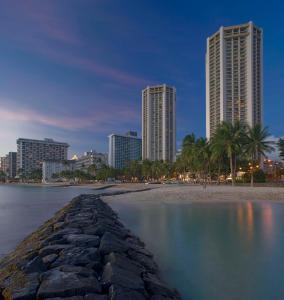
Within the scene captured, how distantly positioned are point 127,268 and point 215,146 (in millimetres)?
56404

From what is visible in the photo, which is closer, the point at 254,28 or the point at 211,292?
the point at 211,292

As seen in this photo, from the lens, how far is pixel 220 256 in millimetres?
10672

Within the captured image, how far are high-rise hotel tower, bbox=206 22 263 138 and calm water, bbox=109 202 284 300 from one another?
4735 inches

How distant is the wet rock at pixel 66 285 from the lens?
6027mm

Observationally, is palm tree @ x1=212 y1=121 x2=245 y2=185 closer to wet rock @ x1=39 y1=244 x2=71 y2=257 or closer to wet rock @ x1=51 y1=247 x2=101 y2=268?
wet rock @ x1=39 y1=244 x2=71 y2=257

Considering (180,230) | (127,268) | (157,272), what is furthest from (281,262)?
(180,230)

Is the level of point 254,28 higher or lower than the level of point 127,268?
higher

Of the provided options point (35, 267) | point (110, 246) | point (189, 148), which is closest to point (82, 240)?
point (110, 246)

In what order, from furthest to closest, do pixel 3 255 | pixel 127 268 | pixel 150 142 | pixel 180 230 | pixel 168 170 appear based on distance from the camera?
1. pixel 150 142
2. pixel 168 170
3. pixel 180 230
4. pixel 3 255
5. pixel 127 268

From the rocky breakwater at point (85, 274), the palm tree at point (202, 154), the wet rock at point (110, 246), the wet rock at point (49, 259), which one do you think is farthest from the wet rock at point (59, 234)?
the palm tree at point (202, 154)

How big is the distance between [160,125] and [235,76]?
61.4m

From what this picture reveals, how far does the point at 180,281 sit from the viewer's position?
8438mm

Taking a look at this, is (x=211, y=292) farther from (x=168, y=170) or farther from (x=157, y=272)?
(x=168, y=170)

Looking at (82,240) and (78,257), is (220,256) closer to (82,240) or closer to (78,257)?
(82,240)
